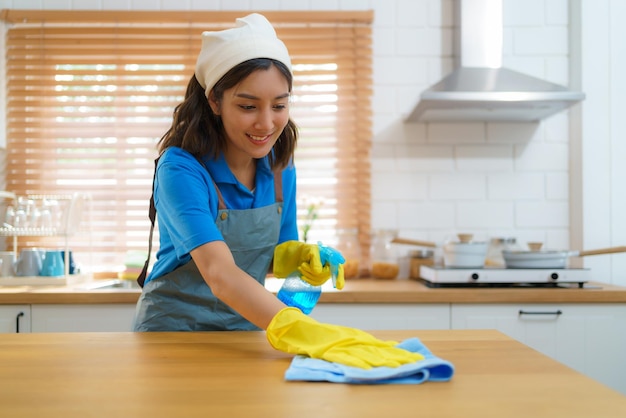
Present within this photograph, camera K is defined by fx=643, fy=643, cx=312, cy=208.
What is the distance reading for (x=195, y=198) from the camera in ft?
4.61

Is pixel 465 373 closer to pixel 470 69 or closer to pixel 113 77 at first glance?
pixel 470 69

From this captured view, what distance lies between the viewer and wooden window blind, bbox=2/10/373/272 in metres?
3.13

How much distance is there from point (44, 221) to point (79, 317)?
0.56 meters

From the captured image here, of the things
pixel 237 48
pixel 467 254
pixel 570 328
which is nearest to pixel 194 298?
pixel 237 48

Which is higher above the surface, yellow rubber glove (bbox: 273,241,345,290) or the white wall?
the white wall

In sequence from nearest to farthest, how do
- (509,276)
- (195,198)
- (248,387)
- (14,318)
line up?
(248,387) → (195,198) → (14,318) → (509,276)

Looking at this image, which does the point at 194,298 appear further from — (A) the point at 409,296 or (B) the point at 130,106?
(B) the point at 130,106

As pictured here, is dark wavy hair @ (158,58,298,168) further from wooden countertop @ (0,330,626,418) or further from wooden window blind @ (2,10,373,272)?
wooden window blind @ (2,10,373,272)

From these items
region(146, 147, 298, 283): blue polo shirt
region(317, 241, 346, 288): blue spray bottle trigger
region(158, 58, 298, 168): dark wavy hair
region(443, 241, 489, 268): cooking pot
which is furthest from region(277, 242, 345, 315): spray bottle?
region(443, 241, 489, 268): cooking pot

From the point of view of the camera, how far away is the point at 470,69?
296 cm

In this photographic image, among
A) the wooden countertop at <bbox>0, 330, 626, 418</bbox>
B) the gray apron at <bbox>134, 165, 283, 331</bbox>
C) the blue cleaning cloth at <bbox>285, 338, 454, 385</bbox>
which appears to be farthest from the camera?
the gray apron at <bbox>134, 165, 283, 331</bbox>

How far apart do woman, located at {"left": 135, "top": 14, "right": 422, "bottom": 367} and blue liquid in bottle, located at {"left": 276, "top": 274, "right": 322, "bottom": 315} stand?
3 cm

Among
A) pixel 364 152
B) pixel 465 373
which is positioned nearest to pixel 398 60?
pixel 364 152

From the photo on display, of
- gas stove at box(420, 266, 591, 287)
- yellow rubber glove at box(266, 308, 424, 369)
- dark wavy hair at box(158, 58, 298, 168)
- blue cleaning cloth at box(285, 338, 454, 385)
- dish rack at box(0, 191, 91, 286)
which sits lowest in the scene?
gas stove at box(420, 266, 591, 287)
